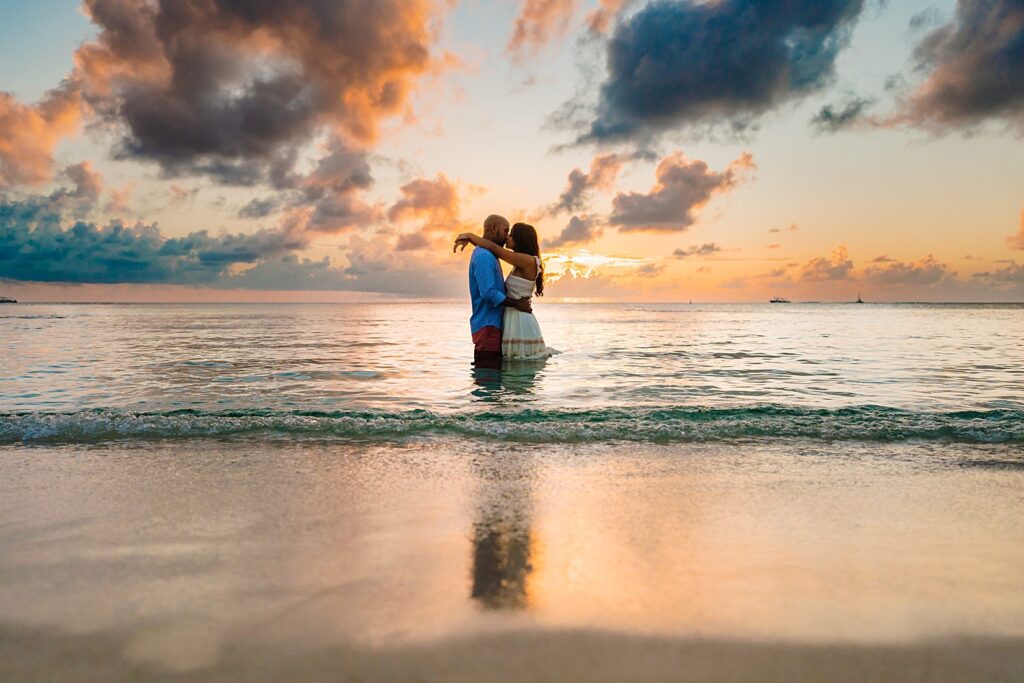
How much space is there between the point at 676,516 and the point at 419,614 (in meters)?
1.76

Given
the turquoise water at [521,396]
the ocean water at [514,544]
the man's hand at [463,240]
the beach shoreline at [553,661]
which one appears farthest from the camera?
the man's hand at [463,240]

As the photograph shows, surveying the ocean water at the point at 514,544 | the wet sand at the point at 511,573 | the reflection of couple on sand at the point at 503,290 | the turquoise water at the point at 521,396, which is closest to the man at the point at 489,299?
the reflection of couple on sand at the point at 503,290

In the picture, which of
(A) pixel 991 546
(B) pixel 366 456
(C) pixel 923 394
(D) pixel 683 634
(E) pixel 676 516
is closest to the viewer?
(D) pixel 683 634

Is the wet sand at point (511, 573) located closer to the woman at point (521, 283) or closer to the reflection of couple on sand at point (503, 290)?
the reflection of couple on sand at point (503, 290)

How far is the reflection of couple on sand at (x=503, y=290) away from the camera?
1032 centimetres

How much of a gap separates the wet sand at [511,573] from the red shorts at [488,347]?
647 cm

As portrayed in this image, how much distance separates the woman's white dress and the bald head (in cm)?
72

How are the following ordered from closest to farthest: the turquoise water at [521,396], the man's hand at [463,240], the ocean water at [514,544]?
the ocean water at [514,544]
the turquoise water at [521,396]
the man's hand at [463,240]

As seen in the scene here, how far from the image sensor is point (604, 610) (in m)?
2.30

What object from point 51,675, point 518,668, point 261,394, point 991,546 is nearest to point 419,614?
point 518,668

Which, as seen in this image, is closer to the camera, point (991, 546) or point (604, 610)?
point (604, 610)

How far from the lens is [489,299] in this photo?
10.4 m

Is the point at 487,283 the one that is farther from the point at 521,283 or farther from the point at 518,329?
the point at 518,329

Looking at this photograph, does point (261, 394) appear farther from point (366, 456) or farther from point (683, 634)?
point (683, 634)
